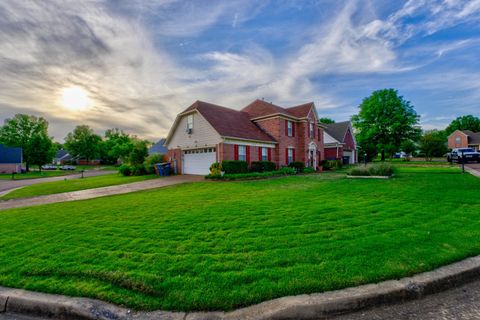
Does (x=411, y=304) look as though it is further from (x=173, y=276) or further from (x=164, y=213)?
(x=164, y=213)

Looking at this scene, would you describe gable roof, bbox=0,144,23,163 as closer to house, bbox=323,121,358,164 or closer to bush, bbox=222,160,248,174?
bush, bbox=222,160,248,174

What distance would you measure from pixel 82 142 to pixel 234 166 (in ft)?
216

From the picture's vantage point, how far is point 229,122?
62.0 feet

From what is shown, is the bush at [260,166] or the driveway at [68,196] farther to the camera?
the bush at [260,166]

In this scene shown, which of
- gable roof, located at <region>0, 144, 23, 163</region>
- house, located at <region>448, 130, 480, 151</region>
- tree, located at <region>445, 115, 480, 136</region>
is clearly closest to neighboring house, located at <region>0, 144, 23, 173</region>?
gable roof, located at <region>0, 144, 23, 163</region>

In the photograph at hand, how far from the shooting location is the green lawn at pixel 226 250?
2480mm

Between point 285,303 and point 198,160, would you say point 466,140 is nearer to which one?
point 198,160

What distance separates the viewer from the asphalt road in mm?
→ 2123

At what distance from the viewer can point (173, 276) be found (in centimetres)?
273

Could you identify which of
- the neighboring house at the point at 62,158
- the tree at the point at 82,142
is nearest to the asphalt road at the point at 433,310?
the tree at the point at 82,142

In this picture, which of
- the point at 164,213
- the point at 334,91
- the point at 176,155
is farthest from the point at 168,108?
the point at 164,213

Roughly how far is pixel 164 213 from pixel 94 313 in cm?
373

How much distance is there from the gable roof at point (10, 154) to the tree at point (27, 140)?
762 mm

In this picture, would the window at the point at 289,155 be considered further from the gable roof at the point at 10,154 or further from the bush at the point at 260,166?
the gable roof at the point at 10,154
